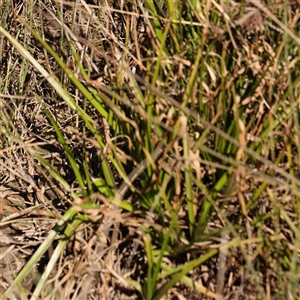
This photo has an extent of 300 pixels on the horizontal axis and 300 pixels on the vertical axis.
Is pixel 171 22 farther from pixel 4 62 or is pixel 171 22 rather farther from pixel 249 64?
pixel 4 62

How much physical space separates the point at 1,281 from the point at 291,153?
734 mm

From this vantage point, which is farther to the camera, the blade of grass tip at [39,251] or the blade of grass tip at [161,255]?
the blade of grass tip at [39,251]

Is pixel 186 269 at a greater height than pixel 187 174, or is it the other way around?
pixel 187 174

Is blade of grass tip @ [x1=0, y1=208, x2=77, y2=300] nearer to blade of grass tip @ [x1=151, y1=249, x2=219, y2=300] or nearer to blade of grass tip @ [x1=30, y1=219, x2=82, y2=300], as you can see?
blade of grass tip @ [x1=30, y1=219, x2=82, y2=300]

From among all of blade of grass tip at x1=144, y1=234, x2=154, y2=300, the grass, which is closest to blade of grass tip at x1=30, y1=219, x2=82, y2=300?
the grass

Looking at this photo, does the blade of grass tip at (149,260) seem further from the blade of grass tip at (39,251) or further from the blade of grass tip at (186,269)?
the blade of grass tip at (39,251)

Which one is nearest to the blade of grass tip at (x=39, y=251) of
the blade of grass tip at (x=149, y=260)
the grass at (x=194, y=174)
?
the grass at (x=194, y=174)

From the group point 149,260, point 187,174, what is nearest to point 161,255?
point 149,260

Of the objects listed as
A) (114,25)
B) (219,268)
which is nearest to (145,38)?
(114,25)

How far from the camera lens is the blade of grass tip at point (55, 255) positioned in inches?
50.9

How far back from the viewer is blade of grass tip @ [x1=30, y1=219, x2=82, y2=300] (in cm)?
129

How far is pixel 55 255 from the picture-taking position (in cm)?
130

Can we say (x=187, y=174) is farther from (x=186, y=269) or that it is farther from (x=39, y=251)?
(x=39, y=251)

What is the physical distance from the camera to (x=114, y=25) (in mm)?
1655
